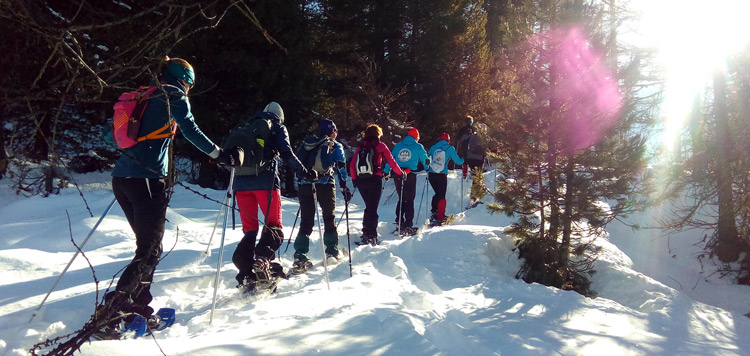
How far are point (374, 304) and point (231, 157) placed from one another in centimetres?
170

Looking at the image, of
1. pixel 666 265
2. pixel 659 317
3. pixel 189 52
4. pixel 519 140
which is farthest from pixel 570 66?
pixel 189 52

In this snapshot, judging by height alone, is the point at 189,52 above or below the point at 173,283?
above

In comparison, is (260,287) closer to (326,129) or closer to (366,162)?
(326,129)

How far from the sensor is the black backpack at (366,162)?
7.08 m

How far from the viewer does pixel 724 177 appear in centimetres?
790

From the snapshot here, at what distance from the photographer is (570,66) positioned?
6.10 metres

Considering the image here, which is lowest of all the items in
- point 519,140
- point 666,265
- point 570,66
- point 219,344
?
point 666,265

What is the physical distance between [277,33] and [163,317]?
34.8 ft

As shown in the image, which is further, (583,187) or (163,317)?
(583,187)

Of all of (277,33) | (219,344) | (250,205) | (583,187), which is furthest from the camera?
(277,33)

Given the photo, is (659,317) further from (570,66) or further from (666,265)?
(666,265)

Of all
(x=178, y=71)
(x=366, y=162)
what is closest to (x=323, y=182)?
(x=366, y=162)

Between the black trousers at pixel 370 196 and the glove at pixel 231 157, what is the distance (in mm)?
3561

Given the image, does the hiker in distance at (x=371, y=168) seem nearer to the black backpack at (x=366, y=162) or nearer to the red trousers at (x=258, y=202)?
the black backpack at (x=366, y=162)
